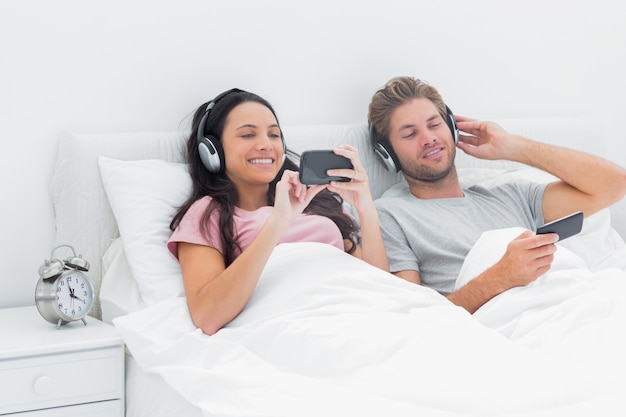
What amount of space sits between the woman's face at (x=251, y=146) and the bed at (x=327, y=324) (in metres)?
0.14

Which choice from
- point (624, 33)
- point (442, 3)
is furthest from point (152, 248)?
point (624, 33)

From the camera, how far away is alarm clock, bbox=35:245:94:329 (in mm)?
1588

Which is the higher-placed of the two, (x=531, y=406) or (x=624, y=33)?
(x=624, y=33)

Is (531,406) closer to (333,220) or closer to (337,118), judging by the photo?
(333,220)

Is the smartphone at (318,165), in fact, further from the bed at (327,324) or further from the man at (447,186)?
the man at (447,186)

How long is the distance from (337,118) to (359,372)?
123 cm

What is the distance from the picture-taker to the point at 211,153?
5.83 feet

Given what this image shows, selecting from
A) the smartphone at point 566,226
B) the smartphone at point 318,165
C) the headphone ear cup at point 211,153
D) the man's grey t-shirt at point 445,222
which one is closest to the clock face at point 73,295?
the headphone ear cup at point 211,153

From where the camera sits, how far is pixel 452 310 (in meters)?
1.41

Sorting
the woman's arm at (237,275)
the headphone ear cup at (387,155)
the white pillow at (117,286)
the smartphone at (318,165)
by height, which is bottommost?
the white pillow at (117,286)

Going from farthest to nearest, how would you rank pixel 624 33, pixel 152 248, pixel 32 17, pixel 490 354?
pixel 624 33
pixel 32 17
pixel 152 248
pixel 490 354

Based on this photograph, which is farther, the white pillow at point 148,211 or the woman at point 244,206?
the white pillow at point 148,211

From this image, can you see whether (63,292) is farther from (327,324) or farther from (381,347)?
(381,347)

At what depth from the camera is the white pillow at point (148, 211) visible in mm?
1679
